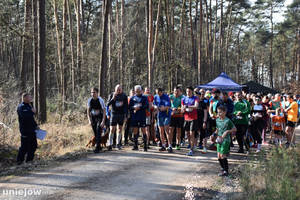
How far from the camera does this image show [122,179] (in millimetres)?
5750

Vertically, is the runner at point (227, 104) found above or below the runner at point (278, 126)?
above

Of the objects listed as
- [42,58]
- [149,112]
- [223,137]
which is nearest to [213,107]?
[149,112]

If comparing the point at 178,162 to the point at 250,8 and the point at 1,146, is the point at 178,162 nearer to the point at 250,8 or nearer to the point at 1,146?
the point at 1,146

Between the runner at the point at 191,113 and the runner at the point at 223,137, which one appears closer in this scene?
the runner at the point at 223,137

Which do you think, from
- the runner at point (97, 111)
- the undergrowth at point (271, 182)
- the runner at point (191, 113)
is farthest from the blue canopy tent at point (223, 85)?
the undergrowth at point (271, 182)

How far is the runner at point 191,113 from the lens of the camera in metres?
8.18

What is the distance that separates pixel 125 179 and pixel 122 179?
0.07m

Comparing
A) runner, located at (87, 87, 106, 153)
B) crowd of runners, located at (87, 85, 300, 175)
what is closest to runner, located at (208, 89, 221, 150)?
crowd of runners, located at (87, 85, 300, 175)

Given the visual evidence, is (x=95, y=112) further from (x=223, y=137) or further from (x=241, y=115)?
(x=241, y=115)

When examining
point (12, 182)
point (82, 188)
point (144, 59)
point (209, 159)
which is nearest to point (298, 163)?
point (209, 159)

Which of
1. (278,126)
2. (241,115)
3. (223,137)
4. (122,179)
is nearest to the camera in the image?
(122,179)

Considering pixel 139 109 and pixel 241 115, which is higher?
pixel 139 109

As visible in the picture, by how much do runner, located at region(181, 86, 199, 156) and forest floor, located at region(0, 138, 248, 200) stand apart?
71 centimetres

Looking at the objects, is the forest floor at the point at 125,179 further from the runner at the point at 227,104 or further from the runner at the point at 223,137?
the runner at the point at 227,104
